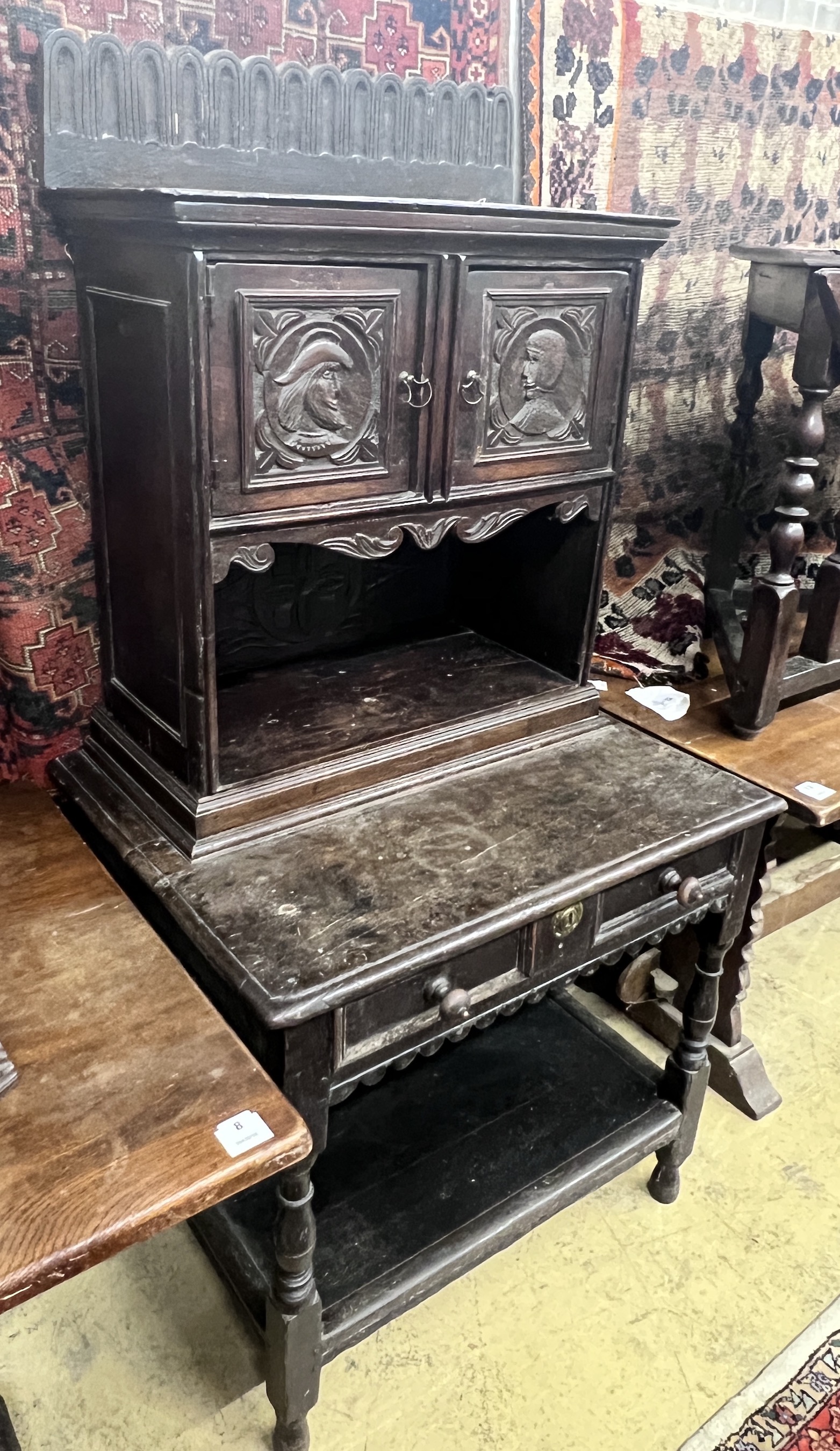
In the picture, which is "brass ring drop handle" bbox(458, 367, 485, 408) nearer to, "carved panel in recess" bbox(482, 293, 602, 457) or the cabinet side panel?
"carved panel in recess" bbox(482, 293, 602, 457)

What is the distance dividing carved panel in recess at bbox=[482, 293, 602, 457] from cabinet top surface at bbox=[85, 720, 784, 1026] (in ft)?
1.90

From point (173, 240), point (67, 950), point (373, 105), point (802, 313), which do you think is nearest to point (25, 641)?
Answer: point (67, 950)

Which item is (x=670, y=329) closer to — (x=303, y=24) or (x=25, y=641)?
(x=303, y=24)

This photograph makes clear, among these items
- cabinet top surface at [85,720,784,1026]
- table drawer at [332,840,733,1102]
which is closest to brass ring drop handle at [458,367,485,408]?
cabinet top surface at [85,720,784,1026]

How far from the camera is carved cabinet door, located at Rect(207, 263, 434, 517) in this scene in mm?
1355

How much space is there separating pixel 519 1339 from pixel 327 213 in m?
1.82

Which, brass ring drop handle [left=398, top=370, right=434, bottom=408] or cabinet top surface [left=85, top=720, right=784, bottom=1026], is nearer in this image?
cabinet top surface [left=85, top=720, right=784, bottom=1026]

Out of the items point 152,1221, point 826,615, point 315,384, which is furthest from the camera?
point 826,615

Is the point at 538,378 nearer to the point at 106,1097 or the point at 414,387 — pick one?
the point at 414,387

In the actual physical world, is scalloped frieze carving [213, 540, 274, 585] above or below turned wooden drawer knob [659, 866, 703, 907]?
above

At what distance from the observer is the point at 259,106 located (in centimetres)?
164

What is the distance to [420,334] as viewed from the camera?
4.99ft

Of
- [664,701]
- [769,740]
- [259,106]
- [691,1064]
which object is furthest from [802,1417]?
[259,106]

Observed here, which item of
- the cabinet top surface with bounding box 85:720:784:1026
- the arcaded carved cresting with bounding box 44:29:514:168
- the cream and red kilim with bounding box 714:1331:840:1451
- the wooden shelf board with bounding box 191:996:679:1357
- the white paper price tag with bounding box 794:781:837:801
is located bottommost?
the cream and red kilim with bounding box 714:1331:840:1451
